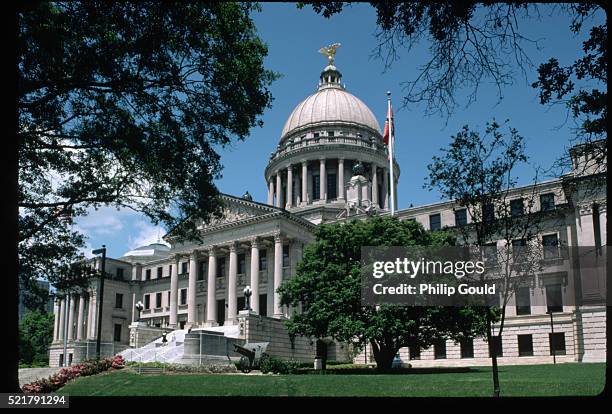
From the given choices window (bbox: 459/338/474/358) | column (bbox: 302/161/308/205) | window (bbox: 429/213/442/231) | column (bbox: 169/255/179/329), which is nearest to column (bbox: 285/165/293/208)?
column (bbox: 302/161/308/205)

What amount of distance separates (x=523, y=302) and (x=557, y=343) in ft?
17.5

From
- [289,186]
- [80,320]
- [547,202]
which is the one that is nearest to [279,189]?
[289,186]

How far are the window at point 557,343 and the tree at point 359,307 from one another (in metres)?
17.7

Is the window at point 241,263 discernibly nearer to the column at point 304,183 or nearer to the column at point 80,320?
the column at point 304,183

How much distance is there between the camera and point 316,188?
8856cm

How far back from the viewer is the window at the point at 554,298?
56.8 meters

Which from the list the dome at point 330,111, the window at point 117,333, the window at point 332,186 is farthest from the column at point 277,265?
the window at point 117,333

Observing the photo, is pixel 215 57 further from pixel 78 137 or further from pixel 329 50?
pixel 329 50

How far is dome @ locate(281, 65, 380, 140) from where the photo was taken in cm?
9456

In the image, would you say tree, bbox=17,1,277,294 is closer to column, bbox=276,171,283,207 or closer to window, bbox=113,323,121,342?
column, bbox=276,171,283,207

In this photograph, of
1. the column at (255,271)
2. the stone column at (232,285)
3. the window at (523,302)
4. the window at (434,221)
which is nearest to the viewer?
the window at (523,302)

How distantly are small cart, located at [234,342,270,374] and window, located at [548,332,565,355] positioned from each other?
30.0 meters

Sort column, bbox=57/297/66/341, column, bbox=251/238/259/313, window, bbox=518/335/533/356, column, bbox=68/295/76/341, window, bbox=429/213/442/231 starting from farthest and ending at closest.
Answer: column, bbox=57/297/66/341 < column, bbox=68/295/76/341 < window, bbox=429/213/442/231 < column, bbox=251/238/259/313 < window, bbox=518/335/533/356

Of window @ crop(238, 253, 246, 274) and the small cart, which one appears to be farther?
window @ crop(238, 253, 246, 274)
